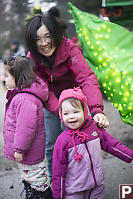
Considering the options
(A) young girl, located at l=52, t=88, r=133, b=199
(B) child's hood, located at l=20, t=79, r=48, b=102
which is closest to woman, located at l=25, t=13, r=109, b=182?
(B) child's hood, located at l=20, t=79, r=48, b=102

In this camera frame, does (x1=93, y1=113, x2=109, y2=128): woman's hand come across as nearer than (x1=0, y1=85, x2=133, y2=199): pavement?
Yes

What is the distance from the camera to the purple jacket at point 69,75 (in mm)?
2279

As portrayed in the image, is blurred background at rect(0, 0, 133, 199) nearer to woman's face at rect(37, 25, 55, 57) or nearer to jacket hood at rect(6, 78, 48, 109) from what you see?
jacket hood at rect(6, 78, 48, 109)

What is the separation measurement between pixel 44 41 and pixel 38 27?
125 millimetres

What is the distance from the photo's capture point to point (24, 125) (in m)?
2.20

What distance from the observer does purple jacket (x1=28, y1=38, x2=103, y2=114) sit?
7.48ft

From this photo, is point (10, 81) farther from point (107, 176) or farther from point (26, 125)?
point (107, 176)

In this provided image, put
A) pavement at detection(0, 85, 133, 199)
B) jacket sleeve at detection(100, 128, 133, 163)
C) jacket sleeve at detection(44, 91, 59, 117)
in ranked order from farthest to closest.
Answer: pavement at detection(0, 85, 133, 199), jacket sleeve at detection(44, 91, 59, 117), jacket sleeve at detection(100, 128, 133, 163)

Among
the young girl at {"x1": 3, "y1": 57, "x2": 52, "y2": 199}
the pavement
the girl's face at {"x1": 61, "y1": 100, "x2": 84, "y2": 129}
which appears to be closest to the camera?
the girl's face at {"x1": 61, "y1": 100, "x2": 84, "y2": 129}

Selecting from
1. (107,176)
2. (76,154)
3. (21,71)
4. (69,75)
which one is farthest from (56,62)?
(107,176)

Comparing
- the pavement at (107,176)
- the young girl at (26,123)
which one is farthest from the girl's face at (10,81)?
the pavement at (107,176)

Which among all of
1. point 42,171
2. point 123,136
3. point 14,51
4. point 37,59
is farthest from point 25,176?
point 14,51

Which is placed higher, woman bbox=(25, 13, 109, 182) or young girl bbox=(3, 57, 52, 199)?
woman bbox=(25, 13, 109, 182)

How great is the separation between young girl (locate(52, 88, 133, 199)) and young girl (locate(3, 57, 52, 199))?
1.02ft
